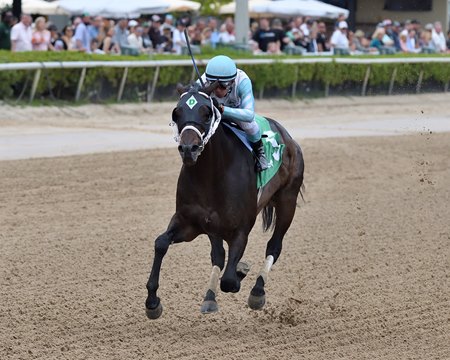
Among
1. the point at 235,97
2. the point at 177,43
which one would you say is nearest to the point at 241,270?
the point at 235,97

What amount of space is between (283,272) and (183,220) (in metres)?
1.94

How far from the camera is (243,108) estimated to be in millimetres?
6762

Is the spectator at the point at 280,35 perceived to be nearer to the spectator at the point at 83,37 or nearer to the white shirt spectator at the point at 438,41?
the spectator at the point at 83,37

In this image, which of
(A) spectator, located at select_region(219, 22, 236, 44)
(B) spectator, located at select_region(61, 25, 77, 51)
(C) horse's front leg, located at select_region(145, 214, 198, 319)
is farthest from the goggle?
(A) spectator, located at select_region(219, 22, 236, 44)

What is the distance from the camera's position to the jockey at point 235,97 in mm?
6543

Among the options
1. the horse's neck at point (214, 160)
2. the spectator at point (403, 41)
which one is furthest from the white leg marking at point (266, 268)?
the spectator at point (403, 41)

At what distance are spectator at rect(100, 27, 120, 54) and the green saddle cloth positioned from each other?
12.6 m

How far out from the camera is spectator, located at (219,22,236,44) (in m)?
22.2

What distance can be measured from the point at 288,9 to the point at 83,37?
10187 millimetres

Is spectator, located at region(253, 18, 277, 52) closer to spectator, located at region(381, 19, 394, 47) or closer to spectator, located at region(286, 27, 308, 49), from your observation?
spectator, located at region(286, 27, 308, 49)

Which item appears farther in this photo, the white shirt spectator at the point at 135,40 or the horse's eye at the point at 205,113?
the white shirt spectator at the point at 135,40

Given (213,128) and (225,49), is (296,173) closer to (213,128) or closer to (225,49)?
(213,128)

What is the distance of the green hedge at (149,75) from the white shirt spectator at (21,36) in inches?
29.9

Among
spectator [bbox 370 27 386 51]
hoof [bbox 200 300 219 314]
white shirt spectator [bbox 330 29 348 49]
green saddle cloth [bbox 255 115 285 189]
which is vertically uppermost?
green saddle cloth [bbox 255 115 285 189]
